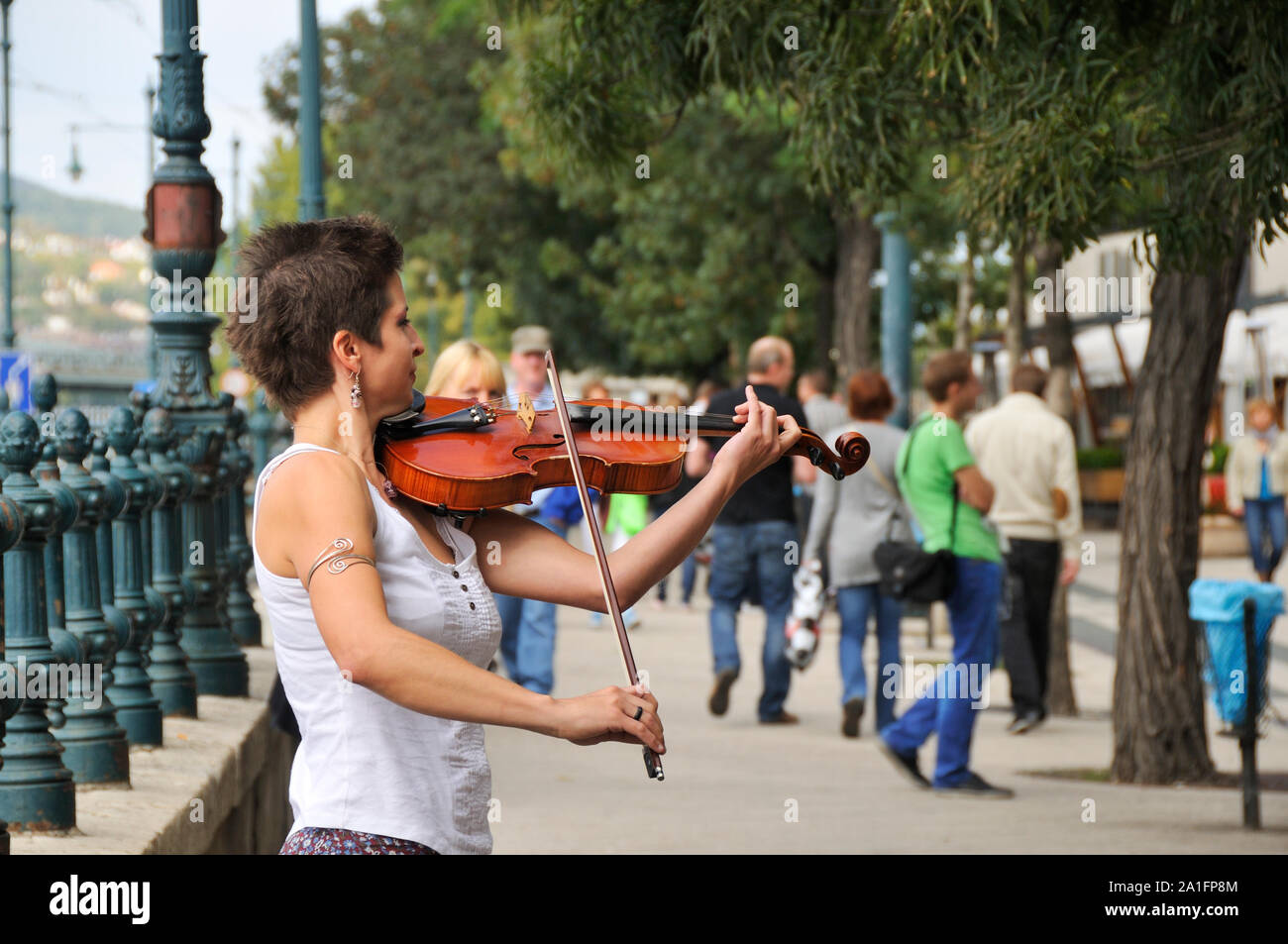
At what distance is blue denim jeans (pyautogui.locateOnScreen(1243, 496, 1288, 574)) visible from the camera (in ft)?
55.7

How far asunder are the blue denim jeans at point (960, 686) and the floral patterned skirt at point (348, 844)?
573cm

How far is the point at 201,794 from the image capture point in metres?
4.82

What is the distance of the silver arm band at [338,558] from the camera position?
2.32 meters

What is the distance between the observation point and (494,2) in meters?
7.55

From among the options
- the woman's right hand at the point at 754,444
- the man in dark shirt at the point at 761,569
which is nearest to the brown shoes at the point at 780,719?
the man in dark shirt at the point at 761,569

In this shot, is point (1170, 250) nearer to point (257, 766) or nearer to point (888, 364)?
point (257, 766)

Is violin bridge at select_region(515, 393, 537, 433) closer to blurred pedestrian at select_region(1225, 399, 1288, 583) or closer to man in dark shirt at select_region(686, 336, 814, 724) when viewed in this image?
man in dark shirt at select_region(686, 336, 814, 724)

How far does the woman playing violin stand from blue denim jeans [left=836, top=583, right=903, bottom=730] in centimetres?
713

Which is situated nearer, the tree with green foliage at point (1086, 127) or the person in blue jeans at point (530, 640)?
the tree with green foliage at point (1086, 127)

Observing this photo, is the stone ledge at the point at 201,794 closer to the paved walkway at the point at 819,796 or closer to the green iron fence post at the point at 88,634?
the green iron fence post at the point at 88,634

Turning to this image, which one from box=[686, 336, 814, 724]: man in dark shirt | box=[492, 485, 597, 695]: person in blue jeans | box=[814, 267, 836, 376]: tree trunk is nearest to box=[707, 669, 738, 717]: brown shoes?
box=[686, 336, 814, 724]: man in dark shirt

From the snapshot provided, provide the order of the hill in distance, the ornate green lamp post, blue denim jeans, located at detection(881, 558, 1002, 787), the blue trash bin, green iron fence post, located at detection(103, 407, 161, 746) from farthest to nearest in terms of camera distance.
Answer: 1. the hill in distance
2. blue denim jeans, located at detection(881, 558, 1002, 787)
3. the blue trash bin
4. the ornate green lamp post
5. green iron fence post, located at detection(103, 407, 161, 746)
